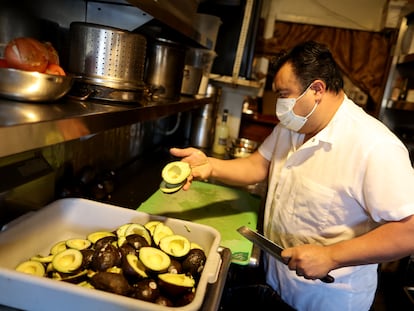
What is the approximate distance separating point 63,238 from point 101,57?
0.53m

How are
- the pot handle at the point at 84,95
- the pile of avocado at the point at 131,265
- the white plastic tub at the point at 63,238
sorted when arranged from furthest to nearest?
the pot handle at the point at 84,95 → the pile of avocado at the point at 131,265 → the white plastic tub at the point at 63,238

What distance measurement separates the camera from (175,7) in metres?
1.35

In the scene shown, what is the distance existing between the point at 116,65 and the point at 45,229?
0.50 m

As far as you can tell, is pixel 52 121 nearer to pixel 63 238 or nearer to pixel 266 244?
pixel 63 238

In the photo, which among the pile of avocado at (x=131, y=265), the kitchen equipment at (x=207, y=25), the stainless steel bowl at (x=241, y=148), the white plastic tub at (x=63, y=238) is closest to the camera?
the white plastic tub at (x=63, y=238)

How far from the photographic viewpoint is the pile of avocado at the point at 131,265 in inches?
30.4

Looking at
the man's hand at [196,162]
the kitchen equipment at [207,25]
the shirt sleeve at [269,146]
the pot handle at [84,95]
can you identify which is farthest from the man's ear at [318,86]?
the kitchen equipment at [207,25]

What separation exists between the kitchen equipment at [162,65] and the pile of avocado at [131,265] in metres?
0.67

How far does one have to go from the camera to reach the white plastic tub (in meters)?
0.67

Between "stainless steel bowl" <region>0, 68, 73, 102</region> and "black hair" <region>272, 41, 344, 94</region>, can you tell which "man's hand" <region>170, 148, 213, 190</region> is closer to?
"black hair" <region>272, 41, 344, 94</region>

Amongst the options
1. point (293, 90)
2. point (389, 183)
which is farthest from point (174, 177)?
point (389, 183)

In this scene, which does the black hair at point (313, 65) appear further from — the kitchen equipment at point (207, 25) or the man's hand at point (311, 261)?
the kitchen equipment at point (207, 25)

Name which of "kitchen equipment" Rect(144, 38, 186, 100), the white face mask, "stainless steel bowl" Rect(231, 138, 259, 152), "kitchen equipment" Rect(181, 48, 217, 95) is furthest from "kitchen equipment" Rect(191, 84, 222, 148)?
the white face mask

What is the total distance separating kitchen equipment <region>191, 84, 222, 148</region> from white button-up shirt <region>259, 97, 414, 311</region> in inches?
56.1
